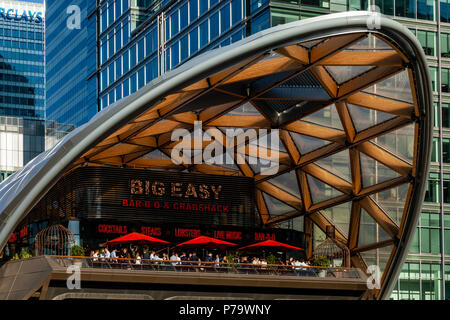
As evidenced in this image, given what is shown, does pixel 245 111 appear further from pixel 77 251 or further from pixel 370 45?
pixel 77 251

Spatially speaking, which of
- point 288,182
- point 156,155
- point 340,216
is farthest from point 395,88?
point 156,155

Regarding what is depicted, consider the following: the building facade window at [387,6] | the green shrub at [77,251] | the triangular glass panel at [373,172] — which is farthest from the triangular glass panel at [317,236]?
the building facade window at [387,6]

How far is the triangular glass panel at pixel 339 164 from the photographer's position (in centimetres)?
5781

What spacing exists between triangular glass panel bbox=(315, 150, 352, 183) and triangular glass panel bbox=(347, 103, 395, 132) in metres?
3.70

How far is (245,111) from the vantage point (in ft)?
177

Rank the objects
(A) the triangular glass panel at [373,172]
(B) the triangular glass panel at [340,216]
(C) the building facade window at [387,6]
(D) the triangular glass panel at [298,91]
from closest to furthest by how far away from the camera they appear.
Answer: (D) the triangular glass panel at [298,91] → (A) the triangular glass panel at [373,172] → (B) the triangular glass panel at [340,216] → (C) the building facade window at [387,6]

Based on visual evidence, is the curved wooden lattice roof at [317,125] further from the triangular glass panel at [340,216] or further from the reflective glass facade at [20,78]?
the reflective glass facade at [20,78]

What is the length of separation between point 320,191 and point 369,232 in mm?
4805

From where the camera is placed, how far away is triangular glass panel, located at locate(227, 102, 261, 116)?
2085 inches

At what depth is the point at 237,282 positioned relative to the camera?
47375 millimetres

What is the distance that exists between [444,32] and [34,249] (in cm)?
4316

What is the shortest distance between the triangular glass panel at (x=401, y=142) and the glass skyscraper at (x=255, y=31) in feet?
43.3

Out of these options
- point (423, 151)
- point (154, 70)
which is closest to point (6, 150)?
point (154, 70)
